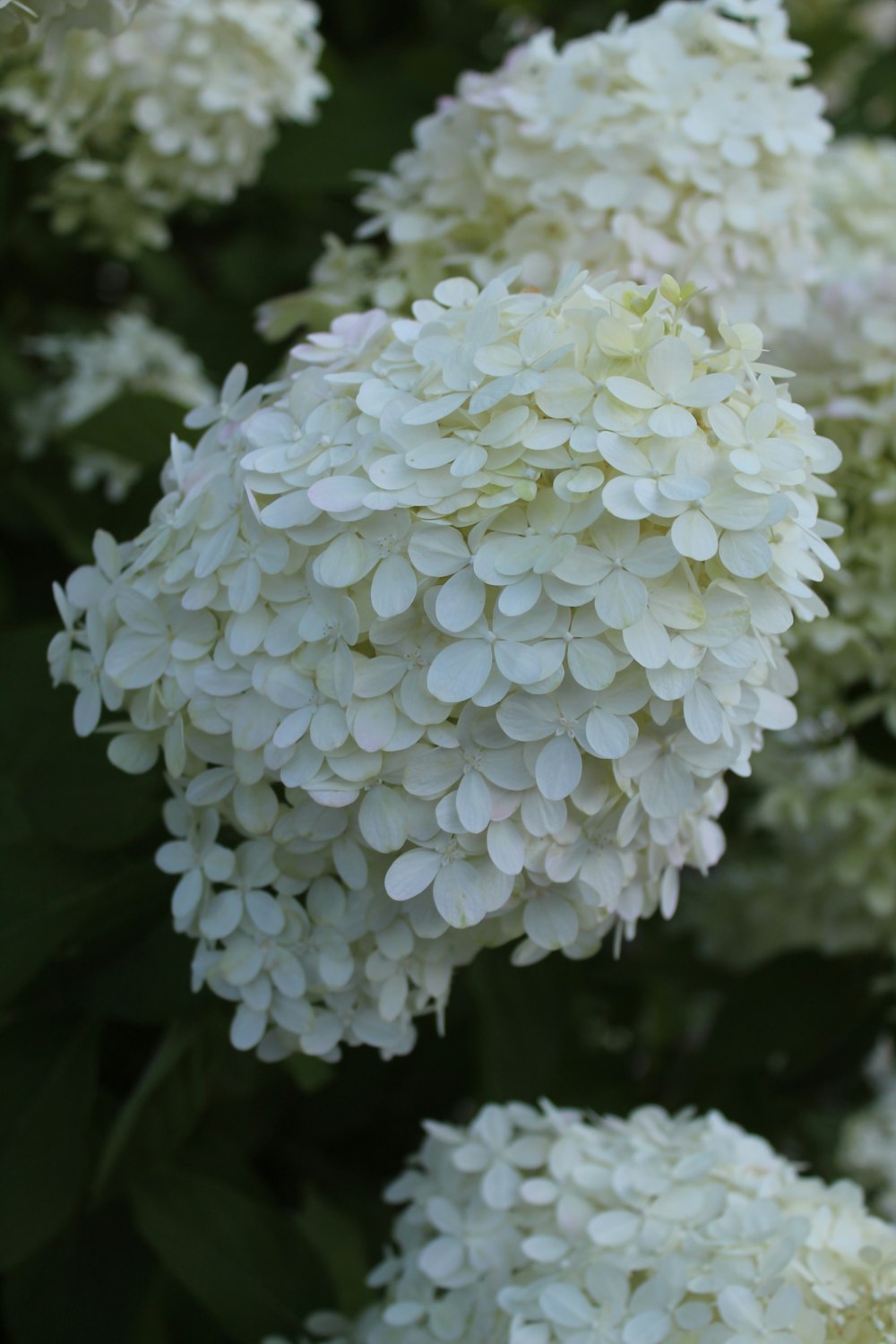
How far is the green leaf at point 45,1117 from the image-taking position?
83 cm

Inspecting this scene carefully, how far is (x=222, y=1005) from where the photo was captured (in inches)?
31.6

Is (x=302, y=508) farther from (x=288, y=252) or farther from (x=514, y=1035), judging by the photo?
(x=288, y=252)

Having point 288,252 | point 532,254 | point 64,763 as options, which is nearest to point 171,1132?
point 64,763

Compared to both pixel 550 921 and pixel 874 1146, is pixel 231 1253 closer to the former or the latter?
pixel 550 921

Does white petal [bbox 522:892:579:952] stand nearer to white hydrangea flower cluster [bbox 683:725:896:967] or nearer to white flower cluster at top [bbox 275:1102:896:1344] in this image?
white flower cluster at top [bbox 275:1102:896:1344]

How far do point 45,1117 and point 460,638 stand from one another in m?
0.48

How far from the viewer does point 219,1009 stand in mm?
816

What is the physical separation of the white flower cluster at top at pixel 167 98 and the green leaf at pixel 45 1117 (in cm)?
71

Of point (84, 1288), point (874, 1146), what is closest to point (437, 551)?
point (84, 1288)

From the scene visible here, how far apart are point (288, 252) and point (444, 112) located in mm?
696

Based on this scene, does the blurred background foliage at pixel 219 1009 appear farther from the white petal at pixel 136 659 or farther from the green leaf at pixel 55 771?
the white petal at pixel 136 659

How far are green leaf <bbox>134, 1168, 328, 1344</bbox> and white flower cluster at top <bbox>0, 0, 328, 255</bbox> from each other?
82 cm

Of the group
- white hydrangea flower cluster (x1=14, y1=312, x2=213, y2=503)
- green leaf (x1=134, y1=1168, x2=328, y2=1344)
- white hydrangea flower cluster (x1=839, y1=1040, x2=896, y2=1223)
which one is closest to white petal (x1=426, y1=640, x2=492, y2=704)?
green leaf (x1=134, y1=1168, x2=328, y2=1344)

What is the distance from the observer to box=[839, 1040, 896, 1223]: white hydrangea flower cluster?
140 centimetres
